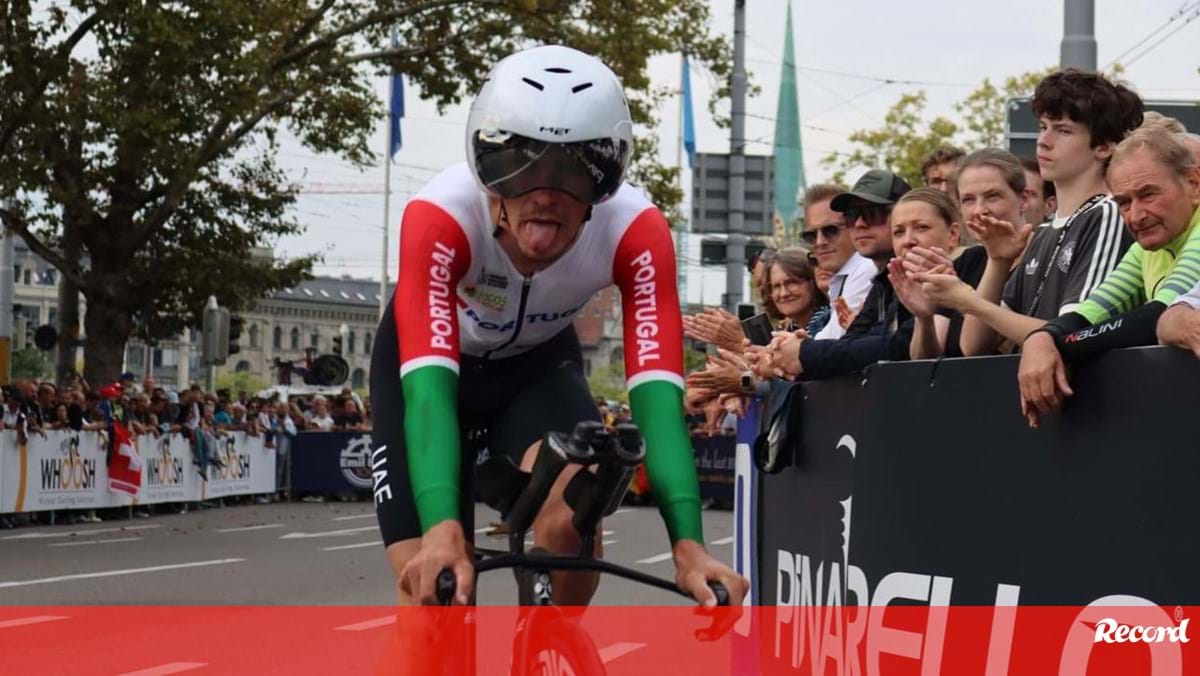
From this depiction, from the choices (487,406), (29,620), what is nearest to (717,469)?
(29,620)

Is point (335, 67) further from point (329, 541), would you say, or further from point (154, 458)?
point (329, 541)

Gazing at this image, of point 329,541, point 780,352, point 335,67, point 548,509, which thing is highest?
point 335,67

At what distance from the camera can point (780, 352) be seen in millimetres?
6672

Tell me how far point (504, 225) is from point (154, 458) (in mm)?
23175

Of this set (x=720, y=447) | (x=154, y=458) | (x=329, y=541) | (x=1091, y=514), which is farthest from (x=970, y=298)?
(x=720, y=447)

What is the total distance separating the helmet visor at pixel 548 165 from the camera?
391 cm

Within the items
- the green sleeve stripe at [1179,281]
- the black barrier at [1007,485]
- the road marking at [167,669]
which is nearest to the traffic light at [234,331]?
the road marking at [167,669]

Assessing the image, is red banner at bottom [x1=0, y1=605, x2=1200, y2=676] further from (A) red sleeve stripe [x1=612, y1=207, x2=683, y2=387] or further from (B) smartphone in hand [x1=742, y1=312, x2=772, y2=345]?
(B) smartphone in hand [x1=742, y1=312, x2=772, y2=345]

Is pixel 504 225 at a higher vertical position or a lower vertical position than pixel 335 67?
lower

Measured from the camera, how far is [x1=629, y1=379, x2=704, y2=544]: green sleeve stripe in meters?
3.95

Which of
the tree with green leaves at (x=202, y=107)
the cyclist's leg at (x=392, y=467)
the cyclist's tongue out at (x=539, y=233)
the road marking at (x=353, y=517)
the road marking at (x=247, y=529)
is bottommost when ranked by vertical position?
the road marking at (x=353, y=517)

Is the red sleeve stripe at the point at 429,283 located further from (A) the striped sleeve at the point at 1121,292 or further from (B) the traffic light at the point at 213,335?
(B) the traffic light at the point at 213,335

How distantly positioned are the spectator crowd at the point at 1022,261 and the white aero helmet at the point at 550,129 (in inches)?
43.9

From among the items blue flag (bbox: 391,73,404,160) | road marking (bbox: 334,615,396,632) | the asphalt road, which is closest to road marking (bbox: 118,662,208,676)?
road marking (bbox: 334,615,396,632)
